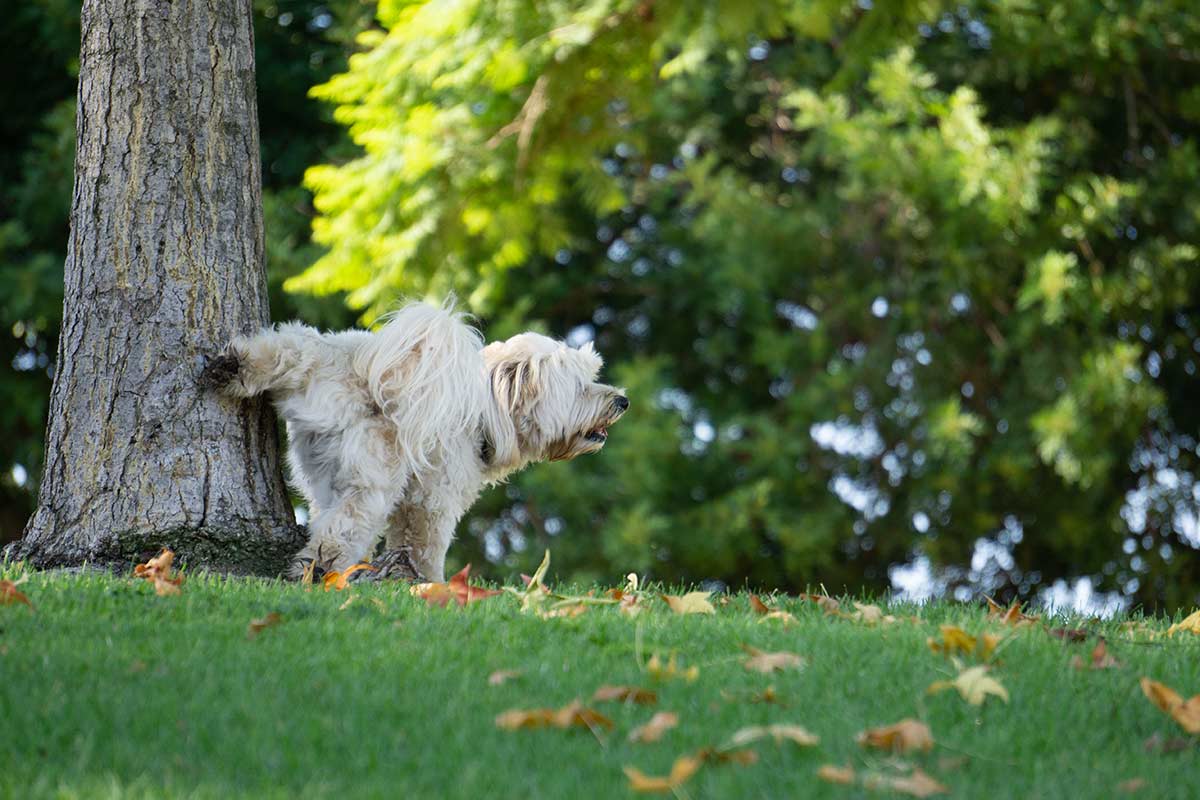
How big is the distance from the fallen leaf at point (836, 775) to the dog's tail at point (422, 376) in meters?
3.14

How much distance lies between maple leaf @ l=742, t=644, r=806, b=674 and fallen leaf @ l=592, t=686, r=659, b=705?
1.57 feet

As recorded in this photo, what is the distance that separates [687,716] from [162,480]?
2.98 metres

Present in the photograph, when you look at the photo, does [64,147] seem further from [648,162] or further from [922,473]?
[922,473]

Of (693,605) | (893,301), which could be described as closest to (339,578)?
(693,605)

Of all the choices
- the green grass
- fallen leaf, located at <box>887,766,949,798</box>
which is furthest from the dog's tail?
fallen leaf, located at <box>887,766,949,798</box>

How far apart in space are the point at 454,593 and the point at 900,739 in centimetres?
219

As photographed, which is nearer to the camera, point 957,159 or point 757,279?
point 957,159

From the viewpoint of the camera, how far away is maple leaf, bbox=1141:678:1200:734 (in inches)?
159

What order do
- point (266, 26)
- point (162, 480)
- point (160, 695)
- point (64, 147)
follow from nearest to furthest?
point (160, 695) < point (162, 480) < point (64, 147) < point (266, 26)

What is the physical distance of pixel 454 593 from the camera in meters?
5.46

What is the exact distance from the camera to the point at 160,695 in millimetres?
3938

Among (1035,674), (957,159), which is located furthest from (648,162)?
(1035,674)

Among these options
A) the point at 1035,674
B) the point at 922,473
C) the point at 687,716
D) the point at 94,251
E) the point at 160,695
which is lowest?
the point at 922,473

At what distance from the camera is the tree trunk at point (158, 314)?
6.01 m
